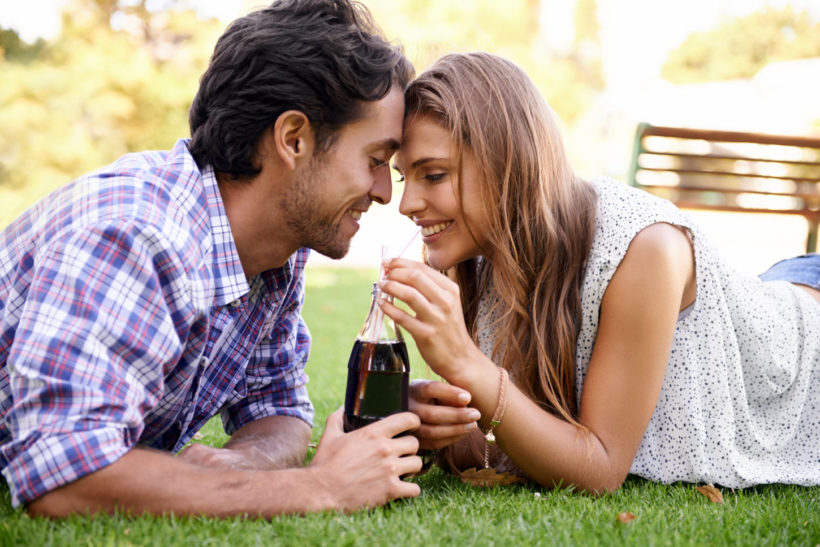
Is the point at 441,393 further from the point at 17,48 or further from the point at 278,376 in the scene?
the point at 17,48

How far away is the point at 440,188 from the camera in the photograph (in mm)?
2902

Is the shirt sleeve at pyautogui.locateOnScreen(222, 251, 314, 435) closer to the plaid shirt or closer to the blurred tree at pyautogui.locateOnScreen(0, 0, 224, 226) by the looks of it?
the plaid shirt

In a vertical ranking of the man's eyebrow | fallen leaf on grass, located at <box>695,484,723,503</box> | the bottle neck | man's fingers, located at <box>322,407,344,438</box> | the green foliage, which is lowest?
fallen leaf on grass, located at <box>695,484,723,503</box>

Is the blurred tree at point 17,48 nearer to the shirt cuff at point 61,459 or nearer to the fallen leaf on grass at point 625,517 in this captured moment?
the shirt cuff at point 61,459

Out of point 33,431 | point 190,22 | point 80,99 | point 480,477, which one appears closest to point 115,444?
point 33,431

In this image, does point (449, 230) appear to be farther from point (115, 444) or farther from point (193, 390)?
point (115, 444)

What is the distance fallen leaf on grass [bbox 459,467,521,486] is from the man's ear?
50.3 inches

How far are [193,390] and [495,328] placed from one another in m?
1.21

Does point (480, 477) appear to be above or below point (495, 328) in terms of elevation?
below

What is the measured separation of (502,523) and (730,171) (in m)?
5.80

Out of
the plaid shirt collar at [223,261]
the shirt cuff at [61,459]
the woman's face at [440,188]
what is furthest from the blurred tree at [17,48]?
the shirt cuff at [61,459]

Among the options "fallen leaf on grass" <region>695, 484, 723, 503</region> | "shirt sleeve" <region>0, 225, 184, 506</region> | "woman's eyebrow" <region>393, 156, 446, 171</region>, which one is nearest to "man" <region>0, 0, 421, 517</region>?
"shirt sleeve" <region>0, 225, 184, 506</region>

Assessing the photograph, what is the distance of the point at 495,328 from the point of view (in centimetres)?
319

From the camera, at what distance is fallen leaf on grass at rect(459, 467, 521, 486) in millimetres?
2854
